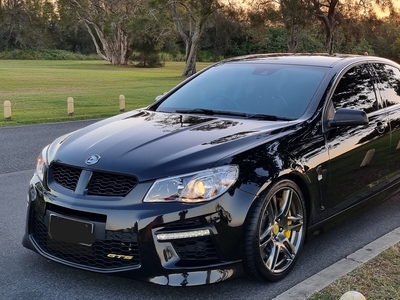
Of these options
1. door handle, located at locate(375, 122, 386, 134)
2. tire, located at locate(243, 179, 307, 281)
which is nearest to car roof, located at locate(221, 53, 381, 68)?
door handle, located at locate(375, 122, 386, 134)

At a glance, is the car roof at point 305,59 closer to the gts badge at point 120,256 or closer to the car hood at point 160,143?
the car hood at point 160,143

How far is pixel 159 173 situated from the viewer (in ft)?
11.2

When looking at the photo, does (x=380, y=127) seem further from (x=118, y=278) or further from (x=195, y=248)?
(x=118, y=278)

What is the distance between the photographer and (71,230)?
3.44 meters

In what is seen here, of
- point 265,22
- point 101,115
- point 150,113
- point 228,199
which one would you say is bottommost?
point 101,115

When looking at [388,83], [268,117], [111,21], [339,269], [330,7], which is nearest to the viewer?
[339,269]

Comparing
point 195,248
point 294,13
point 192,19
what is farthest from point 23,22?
point 195,248

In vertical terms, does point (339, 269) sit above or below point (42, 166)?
below

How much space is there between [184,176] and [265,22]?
3944cm

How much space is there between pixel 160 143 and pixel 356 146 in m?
1.80

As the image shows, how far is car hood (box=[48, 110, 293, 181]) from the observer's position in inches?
137

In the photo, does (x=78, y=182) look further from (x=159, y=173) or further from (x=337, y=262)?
(x=337, y=262)

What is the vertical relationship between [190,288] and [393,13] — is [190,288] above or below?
below

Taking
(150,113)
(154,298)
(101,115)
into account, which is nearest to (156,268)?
(154,298)
